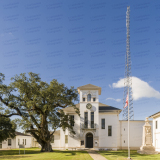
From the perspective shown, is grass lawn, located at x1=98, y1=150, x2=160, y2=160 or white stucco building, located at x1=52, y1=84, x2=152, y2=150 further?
white stucco building, located at x1=52, y1=84, x2=152, y2=150

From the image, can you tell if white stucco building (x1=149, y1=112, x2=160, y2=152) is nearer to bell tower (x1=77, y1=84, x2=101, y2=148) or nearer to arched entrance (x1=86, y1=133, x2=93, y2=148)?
bell tower (x1=77, y1=84, x2=101, y2=148)

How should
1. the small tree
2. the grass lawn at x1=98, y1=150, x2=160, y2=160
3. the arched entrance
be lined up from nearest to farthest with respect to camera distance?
the grass lawn at x1=98, y1=150, x2=160, y2=160, the small tree, the arched entrance

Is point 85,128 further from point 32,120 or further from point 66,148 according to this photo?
point 32,120

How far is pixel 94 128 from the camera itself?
39.2m

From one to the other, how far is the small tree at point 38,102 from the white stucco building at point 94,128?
6533 millimetres

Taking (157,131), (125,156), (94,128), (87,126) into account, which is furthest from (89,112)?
(125,156)

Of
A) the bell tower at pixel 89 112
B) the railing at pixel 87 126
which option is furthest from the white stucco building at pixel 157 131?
the railing at pixel 87 126

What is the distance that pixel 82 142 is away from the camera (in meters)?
39.0

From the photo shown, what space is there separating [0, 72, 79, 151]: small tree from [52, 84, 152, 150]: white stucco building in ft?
21.4

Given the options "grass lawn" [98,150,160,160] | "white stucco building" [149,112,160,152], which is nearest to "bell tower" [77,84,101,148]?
"grass lawn" [98,150,160,160]

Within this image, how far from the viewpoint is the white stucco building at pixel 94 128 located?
39.4 m

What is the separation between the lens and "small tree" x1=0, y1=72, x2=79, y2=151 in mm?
31984

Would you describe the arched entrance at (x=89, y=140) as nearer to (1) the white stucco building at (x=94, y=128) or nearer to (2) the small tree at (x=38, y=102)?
(1) the white stucco building at (x=94, y=128)

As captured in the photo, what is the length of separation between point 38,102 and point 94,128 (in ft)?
44.0
